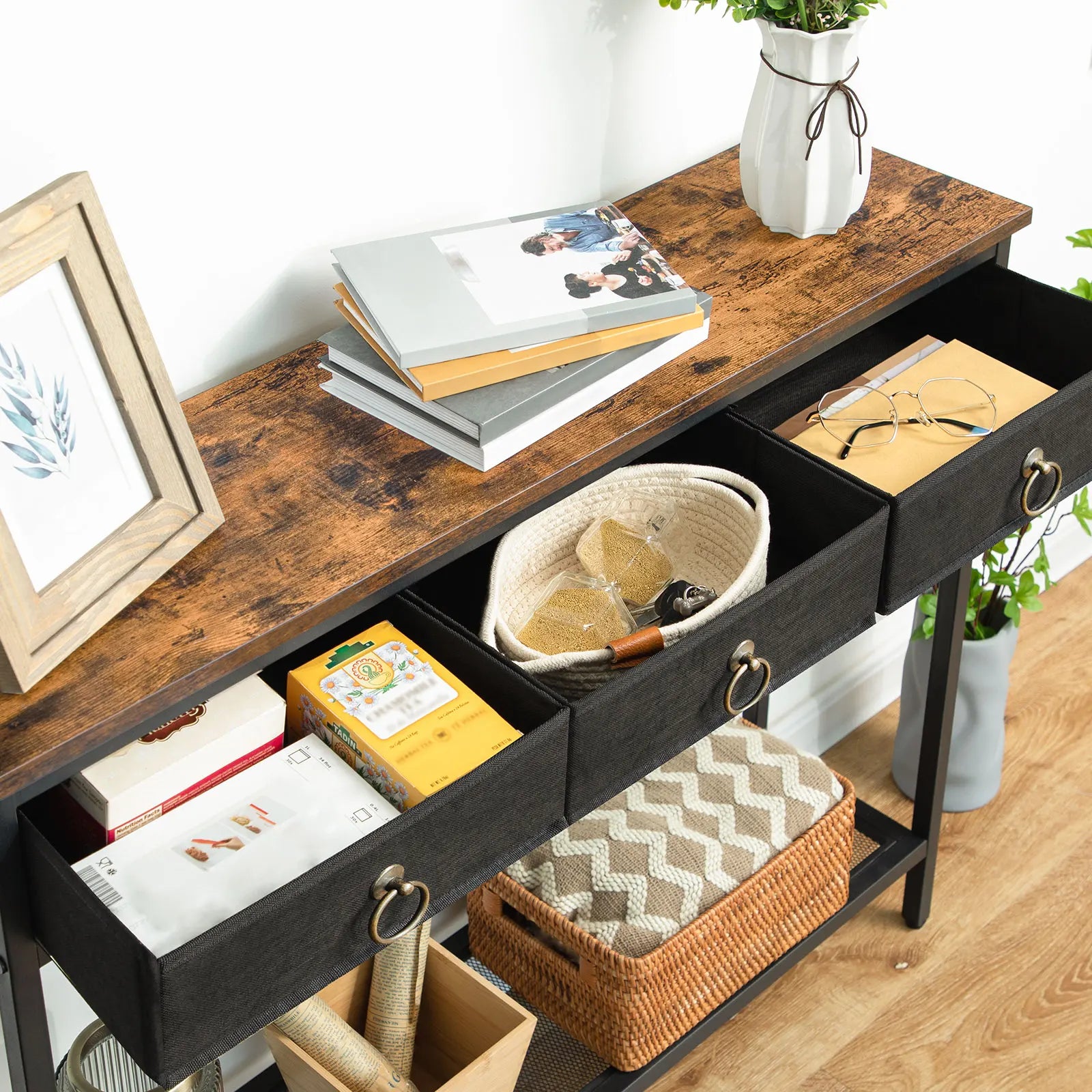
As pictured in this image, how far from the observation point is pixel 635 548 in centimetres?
131

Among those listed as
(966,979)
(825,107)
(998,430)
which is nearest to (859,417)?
(998,430)

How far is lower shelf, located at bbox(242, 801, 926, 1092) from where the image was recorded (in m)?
1.46

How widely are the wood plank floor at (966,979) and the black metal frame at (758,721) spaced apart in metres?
0.08

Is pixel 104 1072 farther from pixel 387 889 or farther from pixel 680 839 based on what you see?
pixel 680 839

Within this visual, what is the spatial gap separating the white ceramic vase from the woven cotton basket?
0.92 ft

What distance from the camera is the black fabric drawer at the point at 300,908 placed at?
32.9 inches

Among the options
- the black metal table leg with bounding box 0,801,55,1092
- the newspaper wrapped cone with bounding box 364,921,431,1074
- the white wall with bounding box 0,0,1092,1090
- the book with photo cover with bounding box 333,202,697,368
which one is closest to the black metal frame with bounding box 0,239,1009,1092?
the black metal table leg with bounding box 0,801,55,1092

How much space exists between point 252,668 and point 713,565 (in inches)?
19.4

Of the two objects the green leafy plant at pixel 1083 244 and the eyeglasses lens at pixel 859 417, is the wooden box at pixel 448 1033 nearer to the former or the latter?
the eyeglasses lens at pixel 859 417

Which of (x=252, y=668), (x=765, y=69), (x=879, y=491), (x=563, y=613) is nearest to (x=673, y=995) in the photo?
(x=563, y=613)

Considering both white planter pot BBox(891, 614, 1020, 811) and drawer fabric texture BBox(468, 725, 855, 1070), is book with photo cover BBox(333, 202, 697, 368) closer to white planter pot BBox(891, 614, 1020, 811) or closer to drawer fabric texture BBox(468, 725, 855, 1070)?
drawer fabric texture BBox(468, 725, 855, 1070)

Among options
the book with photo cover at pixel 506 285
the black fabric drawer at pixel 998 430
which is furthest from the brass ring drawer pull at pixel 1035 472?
the book with photo cover at pixel 506 285

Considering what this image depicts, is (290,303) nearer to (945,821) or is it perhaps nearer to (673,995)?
(673,995)

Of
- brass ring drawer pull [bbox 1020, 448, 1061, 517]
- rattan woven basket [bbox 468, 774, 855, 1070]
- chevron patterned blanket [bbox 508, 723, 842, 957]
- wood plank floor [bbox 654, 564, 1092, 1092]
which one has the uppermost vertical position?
brass ring drawer pull [bbox 1020, 448, 1061, 517]
